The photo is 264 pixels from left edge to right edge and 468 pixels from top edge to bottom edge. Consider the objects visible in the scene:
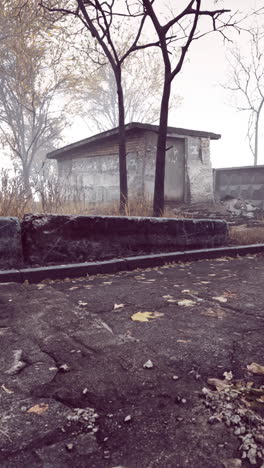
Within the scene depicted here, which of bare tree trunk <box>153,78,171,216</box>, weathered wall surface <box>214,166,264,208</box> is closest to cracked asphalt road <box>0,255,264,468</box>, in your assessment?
bare tree trunk <box>153,78,171,216</box>

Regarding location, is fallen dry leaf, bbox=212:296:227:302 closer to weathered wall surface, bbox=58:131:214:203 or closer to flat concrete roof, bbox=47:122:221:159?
weathered wall surface, bbox=58:131:214:203

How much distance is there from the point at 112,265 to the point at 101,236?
415 mm

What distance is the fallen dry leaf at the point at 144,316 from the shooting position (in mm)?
2322

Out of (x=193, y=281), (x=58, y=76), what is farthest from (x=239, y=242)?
(x=58, y=76)

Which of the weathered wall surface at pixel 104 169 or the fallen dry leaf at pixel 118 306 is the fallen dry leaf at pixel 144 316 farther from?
the weathered wall surface at pixel 104 169

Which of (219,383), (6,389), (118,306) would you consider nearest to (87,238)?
(118,306)

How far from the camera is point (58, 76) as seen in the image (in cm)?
1466

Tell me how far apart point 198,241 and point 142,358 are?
141 inches

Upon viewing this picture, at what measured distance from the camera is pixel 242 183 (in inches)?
481

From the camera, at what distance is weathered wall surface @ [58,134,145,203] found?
9.70 meters

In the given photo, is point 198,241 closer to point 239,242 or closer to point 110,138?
point 239,242

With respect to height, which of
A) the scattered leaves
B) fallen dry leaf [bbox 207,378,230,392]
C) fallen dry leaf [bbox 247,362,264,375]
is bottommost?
fallen dry leaf [bbox 247,362,264,375]

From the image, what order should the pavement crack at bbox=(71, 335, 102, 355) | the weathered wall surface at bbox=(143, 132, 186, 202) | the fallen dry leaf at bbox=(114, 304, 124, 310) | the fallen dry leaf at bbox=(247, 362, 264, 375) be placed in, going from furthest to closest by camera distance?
the weathered wall surface at bbox=(143, 132, 186, 202)
the fallen dry leaf at bbox=(114, 304, 124, 310)
the pavement crack at bbox=(71, 335, 102, 355)
the fallen dry leaf at bbox=(247, 362, 264, 375)

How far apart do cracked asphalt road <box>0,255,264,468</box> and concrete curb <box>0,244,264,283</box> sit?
297 millimetres
